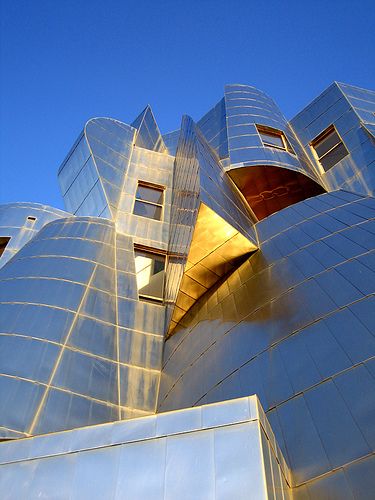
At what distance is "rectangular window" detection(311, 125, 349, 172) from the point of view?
25000 mm

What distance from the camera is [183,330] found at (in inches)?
529

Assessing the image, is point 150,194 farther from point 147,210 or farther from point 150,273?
point 150,273

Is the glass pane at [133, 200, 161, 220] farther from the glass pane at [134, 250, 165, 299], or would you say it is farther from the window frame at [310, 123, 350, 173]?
the window frame at [310, 123, 350, 173]

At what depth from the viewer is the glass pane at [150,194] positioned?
20.8 metres

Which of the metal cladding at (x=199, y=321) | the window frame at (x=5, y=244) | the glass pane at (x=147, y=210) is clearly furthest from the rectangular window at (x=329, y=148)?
the window frame at (x=5, y=244)

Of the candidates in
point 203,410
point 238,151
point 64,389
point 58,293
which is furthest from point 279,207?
point 203,410

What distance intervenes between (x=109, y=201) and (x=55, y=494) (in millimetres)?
14820

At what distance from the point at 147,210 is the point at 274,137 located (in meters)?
9.84

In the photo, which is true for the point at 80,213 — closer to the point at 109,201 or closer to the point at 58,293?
the point at 109,201

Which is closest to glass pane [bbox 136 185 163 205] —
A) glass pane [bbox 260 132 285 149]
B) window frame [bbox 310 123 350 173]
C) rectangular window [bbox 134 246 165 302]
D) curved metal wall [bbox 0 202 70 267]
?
rectangular window [bbox 134 246 165 302]

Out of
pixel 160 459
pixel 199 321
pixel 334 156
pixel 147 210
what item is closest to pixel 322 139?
pixel 334 156

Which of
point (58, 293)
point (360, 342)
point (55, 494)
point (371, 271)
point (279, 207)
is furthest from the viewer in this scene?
point (279, 207)

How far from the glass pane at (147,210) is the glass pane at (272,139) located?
788 cm

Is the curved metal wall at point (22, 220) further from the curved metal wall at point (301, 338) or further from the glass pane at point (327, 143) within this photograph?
the glass pane at point (327, 143)
